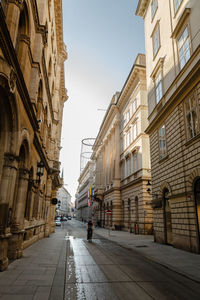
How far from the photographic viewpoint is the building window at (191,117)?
45.9ft

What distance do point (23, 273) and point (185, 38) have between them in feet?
55.6

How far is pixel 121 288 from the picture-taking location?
249 inches

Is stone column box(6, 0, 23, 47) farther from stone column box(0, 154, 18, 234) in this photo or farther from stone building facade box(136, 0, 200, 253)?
stone building facade box(136, 0, 200, 253)

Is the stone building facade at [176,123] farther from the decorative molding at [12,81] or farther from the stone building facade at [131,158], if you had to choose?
the decorative molding at [12,81]

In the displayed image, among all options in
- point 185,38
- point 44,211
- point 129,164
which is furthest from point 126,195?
point 185,38

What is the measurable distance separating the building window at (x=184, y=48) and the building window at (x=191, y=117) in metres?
3.11

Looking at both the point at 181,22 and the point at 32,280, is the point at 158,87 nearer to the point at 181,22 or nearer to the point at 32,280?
the point at 181,22

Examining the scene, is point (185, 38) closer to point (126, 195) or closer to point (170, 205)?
point (170, 205)

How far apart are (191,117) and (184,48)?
546cm

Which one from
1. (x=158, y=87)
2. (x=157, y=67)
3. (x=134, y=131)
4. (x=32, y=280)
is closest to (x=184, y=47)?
(x=157, y=67)

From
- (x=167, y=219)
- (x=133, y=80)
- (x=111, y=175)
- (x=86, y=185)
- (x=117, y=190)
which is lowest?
(x=167, y=219)

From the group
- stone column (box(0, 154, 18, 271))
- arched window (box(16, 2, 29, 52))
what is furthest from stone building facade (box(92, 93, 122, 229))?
arched window (box(16, 2, 29, 52))

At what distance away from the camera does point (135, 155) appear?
31766mm

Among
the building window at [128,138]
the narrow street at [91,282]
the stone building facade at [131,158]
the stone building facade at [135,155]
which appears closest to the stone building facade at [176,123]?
the stone building facade at [131,158]
